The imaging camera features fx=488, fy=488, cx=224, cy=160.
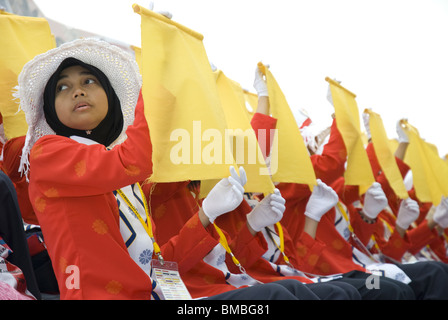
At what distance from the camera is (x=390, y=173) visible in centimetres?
284

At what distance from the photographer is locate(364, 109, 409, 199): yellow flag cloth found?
2805 mm

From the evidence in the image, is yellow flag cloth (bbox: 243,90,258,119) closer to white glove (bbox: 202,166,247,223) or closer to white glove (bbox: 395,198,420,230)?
white glove (bbox: 395,198,420,230)

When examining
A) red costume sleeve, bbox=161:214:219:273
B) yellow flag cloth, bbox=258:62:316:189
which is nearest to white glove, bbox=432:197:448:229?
yellow flag cloth, bbox=258:62:316:189

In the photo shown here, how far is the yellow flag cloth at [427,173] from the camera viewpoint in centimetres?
325

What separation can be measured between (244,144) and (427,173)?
1.90 m

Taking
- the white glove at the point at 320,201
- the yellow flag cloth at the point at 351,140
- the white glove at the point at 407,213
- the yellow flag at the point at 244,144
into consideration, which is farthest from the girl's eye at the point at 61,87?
the white glove at the point at 407,213

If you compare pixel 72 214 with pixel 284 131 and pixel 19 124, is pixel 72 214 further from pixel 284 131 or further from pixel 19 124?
pixel 284 131

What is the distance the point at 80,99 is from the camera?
1456 mm

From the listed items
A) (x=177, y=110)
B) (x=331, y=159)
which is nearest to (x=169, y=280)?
(x=177, y=110)

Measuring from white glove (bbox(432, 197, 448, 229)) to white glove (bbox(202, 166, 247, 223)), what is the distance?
231 centimetres

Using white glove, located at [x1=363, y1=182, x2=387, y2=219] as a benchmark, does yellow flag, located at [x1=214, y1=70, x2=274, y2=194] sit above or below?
above

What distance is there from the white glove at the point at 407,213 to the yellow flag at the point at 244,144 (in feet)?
5.08

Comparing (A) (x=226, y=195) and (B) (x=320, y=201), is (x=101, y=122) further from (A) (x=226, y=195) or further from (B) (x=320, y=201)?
(B) (x=320, y=201)
